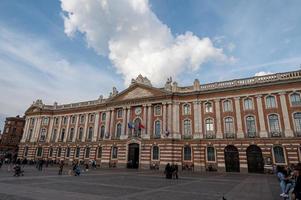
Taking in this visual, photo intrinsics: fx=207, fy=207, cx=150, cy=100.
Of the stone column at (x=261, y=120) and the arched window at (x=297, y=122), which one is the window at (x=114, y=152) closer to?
the stone column at (x=261, y=120)

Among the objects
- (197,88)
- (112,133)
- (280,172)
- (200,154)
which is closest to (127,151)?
(112,133)

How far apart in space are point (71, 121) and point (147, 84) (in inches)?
968

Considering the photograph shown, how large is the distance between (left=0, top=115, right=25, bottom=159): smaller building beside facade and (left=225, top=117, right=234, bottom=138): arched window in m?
74.0

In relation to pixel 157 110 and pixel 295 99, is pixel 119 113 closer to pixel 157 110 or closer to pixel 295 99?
pixel 157 110

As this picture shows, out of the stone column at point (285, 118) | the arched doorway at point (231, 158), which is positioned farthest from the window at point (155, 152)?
the stone column at point (285, 118)

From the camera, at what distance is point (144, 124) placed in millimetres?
41875

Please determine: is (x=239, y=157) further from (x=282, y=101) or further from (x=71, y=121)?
(x=71, y=121)

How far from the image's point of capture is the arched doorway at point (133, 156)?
134 feet

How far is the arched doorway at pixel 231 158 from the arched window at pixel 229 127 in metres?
1.98

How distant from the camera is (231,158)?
34.2 metres

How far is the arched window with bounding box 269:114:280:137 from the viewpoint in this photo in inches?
1250

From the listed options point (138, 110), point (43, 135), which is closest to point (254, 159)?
point (138, 110)

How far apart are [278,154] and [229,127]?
8.01m

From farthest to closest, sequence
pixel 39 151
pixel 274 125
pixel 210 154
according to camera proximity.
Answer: pixel 39 151, pixel 210 154, pixel 274 125
